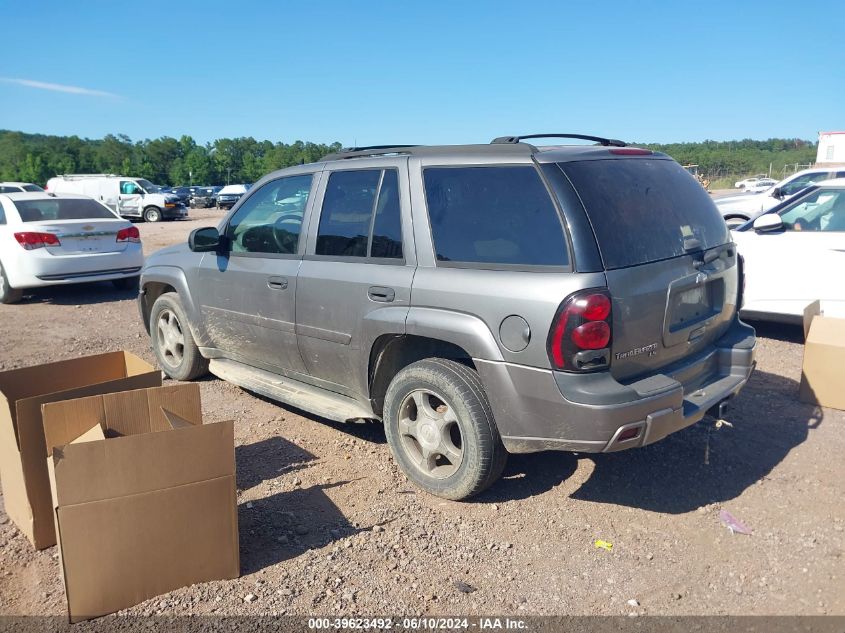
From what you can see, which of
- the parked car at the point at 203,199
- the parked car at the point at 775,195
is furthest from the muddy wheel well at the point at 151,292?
the parked car at the point at 203,199

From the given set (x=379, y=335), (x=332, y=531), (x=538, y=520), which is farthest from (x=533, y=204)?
(x=332, y=531)

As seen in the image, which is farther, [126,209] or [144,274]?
[126,209]

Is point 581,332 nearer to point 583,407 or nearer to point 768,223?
point 583,407

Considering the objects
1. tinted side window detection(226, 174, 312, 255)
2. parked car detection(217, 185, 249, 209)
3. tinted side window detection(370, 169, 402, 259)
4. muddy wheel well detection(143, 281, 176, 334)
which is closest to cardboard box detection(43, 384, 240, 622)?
tinted side window detection(370, 169, 402, 259)

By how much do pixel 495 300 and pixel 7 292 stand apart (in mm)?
8982

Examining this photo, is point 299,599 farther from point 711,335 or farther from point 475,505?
point 711,335

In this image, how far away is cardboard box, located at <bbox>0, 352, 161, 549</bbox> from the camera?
3.16m

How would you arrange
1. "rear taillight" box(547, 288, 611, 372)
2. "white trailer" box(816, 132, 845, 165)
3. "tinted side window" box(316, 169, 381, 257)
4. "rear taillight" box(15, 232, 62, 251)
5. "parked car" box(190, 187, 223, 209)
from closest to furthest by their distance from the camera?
"rear taillight" box(547, 288, 611, 372), "tinted side window" box(316, 169, 381, 257), "rear taillight" box(15, 232, 62, 251), "white trailer" box(816, 132, 845, 165), "parked car" box(190, 187, 223, 209)

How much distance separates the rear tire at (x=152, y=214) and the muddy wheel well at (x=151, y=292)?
2541 cm

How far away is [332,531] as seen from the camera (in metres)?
3.63

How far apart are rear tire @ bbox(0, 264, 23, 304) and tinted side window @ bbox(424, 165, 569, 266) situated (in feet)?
27.2

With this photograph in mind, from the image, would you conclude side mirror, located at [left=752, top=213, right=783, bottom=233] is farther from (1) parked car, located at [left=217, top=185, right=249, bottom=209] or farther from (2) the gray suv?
(1) parked car, located at [left=217, top=185, right=249, bottom=209]

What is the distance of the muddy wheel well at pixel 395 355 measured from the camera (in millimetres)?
3906

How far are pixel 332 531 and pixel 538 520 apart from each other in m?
1.10
